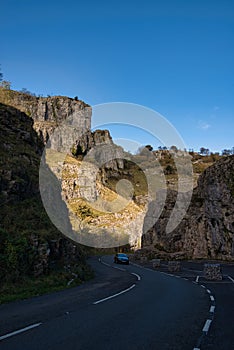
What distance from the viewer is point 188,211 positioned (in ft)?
189

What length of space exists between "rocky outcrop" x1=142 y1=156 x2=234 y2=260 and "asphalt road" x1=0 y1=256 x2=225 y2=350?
3373 centimetres

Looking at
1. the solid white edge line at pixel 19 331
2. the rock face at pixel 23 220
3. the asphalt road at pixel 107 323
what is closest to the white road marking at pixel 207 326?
the asphalt road at pixel 107 323

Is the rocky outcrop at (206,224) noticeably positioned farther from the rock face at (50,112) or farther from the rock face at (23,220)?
the rock face at (50,112)

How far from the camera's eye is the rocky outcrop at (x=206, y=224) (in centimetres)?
4572

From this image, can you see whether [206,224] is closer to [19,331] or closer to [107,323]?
[107,323]

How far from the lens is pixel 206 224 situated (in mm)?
51156

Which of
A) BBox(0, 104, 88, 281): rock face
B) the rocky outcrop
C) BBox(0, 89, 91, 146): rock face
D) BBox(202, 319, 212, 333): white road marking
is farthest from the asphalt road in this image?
BBox(0, 89, 91, 146): rock face

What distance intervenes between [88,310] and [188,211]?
162 ft

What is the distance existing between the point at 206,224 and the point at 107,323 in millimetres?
45382

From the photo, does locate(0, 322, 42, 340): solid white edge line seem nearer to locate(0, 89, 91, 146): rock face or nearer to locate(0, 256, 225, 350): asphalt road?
locate(0, 256, 225, 350): asphalt road

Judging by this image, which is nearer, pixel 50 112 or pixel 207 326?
pixel 207 326

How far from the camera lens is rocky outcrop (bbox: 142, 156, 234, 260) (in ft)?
150

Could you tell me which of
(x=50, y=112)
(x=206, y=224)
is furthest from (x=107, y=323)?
(x=50, y=112)

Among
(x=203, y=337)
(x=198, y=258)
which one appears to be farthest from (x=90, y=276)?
(x=198, y=258)
